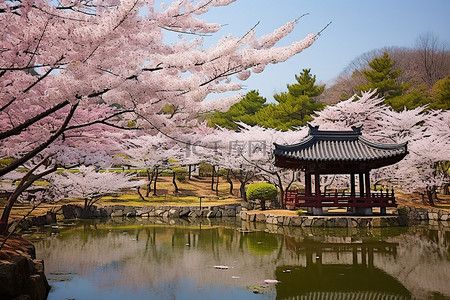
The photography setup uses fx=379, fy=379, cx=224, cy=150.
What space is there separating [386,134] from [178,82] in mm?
20439

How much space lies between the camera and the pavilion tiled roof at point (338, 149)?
15016mm

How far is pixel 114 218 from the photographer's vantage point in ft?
62.5

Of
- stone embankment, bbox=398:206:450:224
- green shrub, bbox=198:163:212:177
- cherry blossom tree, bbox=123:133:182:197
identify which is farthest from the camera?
green shrub, bbox=198:163:212:177

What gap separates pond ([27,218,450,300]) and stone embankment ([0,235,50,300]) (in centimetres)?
45

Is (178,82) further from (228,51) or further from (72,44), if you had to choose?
(72,44)

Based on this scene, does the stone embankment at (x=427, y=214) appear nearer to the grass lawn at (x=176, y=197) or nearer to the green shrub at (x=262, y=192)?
the green shrub at (x=262, y=192)

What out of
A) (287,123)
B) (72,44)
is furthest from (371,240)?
(287,123)

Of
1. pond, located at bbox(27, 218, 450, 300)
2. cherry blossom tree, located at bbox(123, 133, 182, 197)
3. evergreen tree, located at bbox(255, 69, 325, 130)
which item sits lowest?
pond, located at bbox(27, 218, 450, 300)

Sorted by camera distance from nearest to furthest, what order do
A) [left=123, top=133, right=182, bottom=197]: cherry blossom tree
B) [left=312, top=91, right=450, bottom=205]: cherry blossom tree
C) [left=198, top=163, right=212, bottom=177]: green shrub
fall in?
[left=312, top=91, right=450, bottom=205]: cherry blossom tree
[left=123, top=133, right=182, bottom=197]: cherry blossom tree
[left=198, top=163, right=212, bottom=177]: green shrub

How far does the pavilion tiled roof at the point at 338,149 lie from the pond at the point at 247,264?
121 inches

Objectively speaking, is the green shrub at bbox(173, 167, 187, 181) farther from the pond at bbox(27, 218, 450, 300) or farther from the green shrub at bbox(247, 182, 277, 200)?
the pond at bbox(27, 218, 450, 300)

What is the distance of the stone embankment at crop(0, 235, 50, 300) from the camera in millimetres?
4426

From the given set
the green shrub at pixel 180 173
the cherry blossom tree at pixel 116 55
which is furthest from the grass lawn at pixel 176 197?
the cherry blossom tree at pixel 116 55

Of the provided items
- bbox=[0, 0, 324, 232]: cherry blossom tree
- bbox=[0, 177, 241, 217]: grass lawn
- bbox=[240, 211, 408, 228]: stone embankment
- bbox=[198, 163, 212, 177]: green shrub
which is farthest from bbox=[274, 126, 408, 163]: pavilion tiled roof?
bbox=[198, 163, 212, 177]: green shrub
